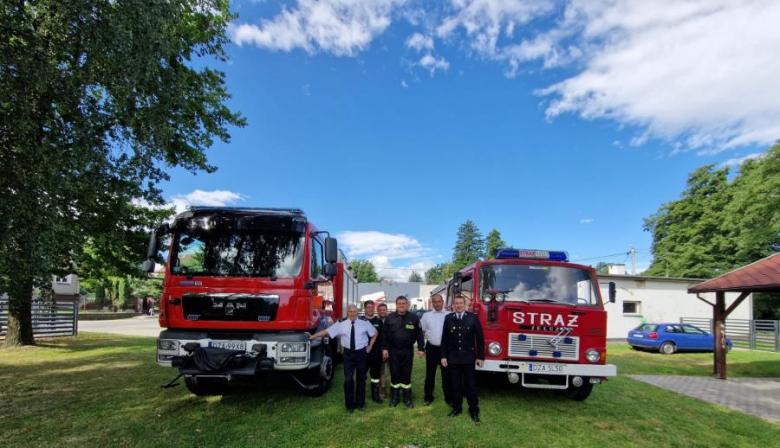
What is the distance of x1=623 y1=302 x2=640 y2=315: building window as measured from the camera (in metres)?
22.7

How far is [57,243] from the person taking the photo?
581 cm

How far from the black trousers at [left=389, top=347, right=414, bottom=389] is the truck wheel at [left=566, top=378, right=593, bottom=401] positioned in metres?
2.97

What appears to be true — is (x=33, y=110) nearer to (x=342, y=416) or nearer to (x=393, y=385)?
(x=342, y=416)

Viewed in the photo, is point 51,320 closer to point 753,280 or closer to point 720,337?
point 720,337

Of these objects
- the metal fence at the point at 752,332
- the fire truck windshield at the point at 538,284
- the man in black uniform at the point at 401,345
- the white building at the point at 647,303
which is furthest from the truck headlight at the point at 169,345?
the metal fence at the point at 752,332

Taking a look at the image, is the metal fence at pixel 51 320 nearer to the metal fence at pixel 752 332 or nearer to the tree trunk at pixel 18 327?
the tree trunk at pixel 18 327

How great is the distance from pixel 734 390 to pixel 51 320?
2249 centimetres

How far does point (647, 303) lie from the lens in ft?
74.5

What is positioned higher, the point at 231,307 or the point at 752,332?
the point at 231,307

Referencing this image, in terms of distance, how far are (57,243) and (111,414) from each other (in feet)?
8.16

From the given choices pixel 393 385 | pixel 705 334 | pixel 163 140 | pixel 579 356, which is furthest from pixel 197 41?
pixel 705 334

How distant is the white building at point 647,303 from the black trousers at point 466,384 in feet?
62.0

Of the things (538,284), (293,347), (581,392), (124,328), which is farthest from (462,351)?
(124,328)

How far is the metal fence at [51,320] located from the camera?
54.3ft
